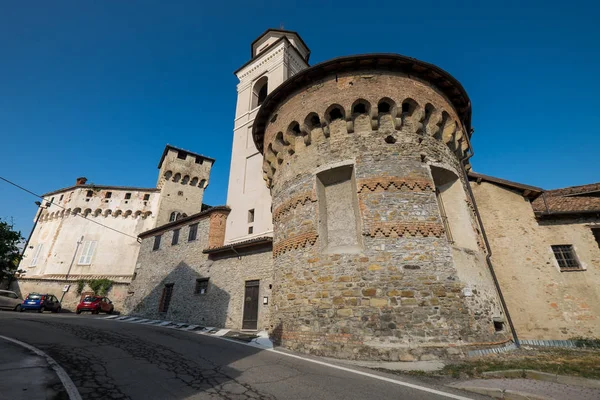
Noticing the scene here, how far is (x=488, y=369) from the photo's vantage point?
5.46 m

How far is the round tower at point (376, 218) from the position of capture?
22.9 ft

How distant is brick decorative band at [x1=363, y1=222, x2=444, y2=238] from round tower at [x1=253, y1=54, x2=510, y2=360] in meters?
0.03

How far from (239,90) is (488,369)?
73.8ft

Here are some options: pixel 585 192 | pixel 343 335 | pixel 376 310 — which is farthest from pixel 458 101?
pixel 343 335

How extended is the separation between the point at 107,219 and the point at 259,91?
928 inches

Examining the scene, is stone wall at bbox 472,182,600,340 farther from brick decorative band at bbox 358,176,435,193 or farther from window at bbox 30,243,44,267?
window at bbox 30,243,44,267

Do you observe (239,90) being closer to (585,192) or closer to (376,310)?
(376,310)

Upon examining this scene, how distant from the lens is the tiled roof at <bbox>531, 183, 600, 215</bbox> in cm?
1071

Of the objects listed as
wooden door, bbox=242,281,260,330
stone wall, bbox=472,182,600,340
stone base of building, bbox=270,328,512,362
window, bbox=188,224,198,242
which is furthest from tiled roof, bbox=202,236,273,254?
stone wall, bbox=472,182,600,340

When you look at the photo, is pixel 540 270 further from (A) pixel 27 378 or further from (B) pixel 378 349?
(A) pixel 27 378

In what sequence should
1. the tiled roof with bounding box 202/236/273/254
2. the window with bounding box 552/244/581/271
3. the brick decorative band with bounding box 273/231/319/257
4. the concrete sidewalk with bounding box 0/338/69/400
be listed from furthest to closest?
1. the tiled roof with bounding box 202/236/273/254
2. the window with bounding box 552/244/581/271
3. the brick decorative band with bounding box 273/231/319/257
4. the concrete sidewalk with bounding box 0/338/69/400

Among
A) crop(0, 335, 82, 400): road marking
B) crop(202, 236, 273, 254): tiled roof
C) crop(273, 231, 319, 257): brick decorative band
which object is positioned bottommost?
crop(0, 335, 82, 400): road marking

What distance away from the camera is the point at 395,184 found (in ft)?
27.5

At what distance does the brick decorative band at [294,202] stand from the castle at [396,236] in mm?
53
